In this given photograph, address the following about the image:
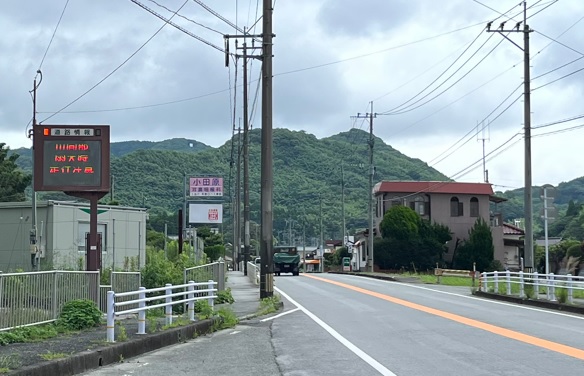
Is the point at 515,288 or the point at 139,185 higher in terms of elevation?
the point at 139,185

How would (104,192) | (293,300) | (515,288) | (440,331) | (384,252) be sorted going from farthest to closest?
1. (384,252)
2. (515,288)
3. (293,300)
4. (104,192)
5. (440,331)

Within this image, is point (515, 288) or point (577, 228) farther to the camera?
point (577, 228)

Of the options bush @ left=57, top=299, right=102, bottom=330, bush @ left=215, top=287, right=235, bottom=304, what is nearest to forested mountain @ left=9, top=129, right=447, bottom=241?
bush @ left=215, top=287, right=235, bottom=304

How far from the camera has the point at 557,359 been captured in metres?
12.8

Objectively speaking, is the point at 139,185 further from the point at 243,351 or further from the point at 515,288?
the point at 243,351

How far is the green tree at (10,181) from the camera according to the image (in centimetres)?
6231

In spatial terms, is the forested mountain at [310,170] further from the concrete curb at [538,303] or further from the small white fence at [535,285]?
the concrete curb at [538,303]

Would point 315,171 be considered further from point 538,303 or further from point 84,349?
point 84,349

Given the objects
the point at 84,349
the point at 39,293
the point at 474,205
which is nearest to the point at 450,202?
the point at 474,205

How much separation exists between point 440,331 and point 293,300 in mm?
12738

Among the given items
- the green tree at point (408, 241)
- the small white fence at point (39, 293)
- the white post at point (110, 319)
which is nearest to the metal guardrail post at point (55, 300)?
the small white fence at point (39, 293)

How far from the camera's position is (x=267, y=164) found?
87.5 feet

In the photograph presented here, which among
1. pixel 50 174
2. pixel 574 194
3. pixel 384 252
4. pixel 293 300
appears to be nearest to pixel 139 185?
pixel 384 252

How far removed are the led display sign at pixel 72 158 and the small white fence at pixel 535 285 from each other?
1448 centimetres
